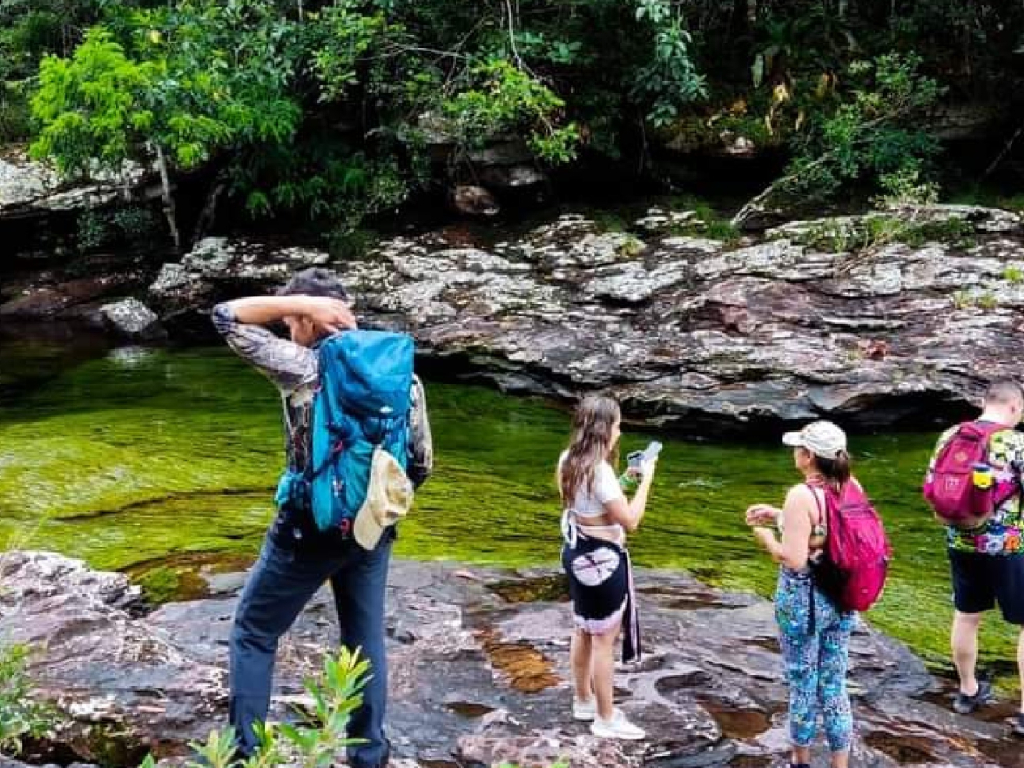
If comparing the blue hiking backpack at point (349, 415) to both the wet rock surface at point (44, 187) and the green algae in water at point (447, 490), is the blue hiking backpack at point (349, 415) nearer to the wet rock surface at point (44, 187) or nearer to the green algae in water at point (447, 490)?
the green algae in water at point (447, 490)

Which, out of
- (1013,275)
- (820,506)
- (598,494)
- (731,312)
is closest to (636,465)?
(598,494)

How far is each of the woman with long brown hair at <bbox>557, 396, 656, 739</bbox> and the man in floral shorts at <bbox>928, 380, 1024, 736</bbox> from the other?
1.68m

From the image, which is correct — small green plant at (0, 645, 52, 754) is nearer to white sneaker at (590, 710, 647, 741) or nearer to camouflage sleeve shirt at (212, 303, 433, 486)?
camouflage sleeve shirt at (212, 303, 433, 486)

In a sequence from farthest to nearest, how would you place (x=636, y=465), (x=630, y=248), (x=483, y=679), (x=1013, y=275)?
1. (x=630, y=248)
2. (x=1013, y=275)
3. (x=483, y=679)
4. (x=636, y=465)

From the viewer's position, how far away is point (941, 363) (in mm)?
10852

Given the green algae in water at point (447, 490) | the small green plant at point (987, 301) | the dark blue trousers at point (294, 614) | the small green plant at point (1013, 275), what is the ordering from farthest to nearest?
the small green plant at point (1013, 275) < the small green plant at point (987, 301) < the green algae in water at point (447, 490) < the dark blue trousers at point (294, 614)

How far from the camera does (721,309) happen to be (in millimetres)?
12383

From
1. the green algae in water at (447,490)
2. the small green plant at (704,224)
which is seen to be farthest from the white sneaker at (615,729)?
the small green plant at (704,224)

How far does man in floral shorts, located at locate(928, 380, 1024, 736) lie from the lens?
4719mm

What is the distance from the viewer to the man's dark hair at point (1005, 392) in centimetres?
483

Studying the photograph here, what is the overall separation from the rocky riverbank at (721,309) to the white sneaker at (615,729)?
670 centimetres

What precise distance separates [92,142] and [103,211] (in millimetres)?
4298

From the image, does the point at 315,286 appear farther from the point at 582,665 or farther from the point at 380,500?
the point at 582,665

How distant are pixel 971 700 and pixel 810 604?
1.75 metres
